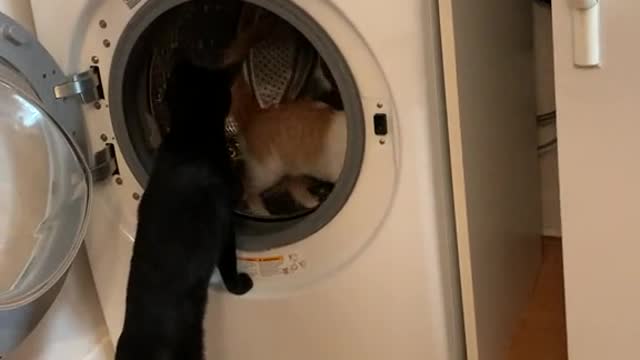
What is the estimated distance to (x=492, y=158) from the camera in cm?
144

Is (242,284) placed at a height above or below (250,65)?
below

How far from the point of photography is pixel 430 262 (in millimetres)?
1264

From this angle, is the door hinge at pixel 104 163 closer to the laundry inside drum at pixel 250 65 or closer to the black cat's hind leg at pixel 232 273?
the laundry inside drum at pixel 250 65

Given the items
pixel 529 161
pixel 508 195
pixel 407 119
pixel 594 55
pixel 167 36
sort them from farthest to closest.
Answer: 1. pixel 529 161
2. pixel 508 195
3. pixel 167 36
4. pixel 407 119
5. pixel 594 55

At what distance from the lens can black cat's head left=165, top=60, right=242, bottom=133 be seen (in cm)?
142

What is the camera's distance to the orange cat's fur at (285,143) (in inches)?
56.6

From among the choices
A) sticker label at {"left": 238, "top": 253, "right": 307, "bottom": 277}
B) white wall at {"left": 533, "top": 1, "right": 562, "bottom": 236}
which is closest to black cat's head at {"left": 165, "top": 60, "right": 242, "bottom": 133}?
sticker label at {"left": 238, "top": 253, "right": 307, "bottom": 277}

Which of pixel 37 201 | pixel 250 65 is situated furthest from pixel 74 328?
pixel 250 65

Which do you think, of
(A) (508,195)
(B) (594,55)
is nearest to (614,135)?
(B) (594,55)

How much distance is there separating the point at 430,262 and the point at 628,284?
0.88ft

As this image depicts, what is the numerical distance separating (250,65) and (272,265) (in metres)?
0.34

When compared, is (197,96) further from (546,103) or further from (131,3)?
(546,103)

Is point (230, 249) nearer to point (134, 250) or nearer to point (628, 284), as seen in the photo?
point (134, 250)

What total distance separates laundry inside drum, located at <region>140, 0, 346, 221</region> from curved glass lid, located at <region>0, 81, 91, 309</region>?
0.15 meters
